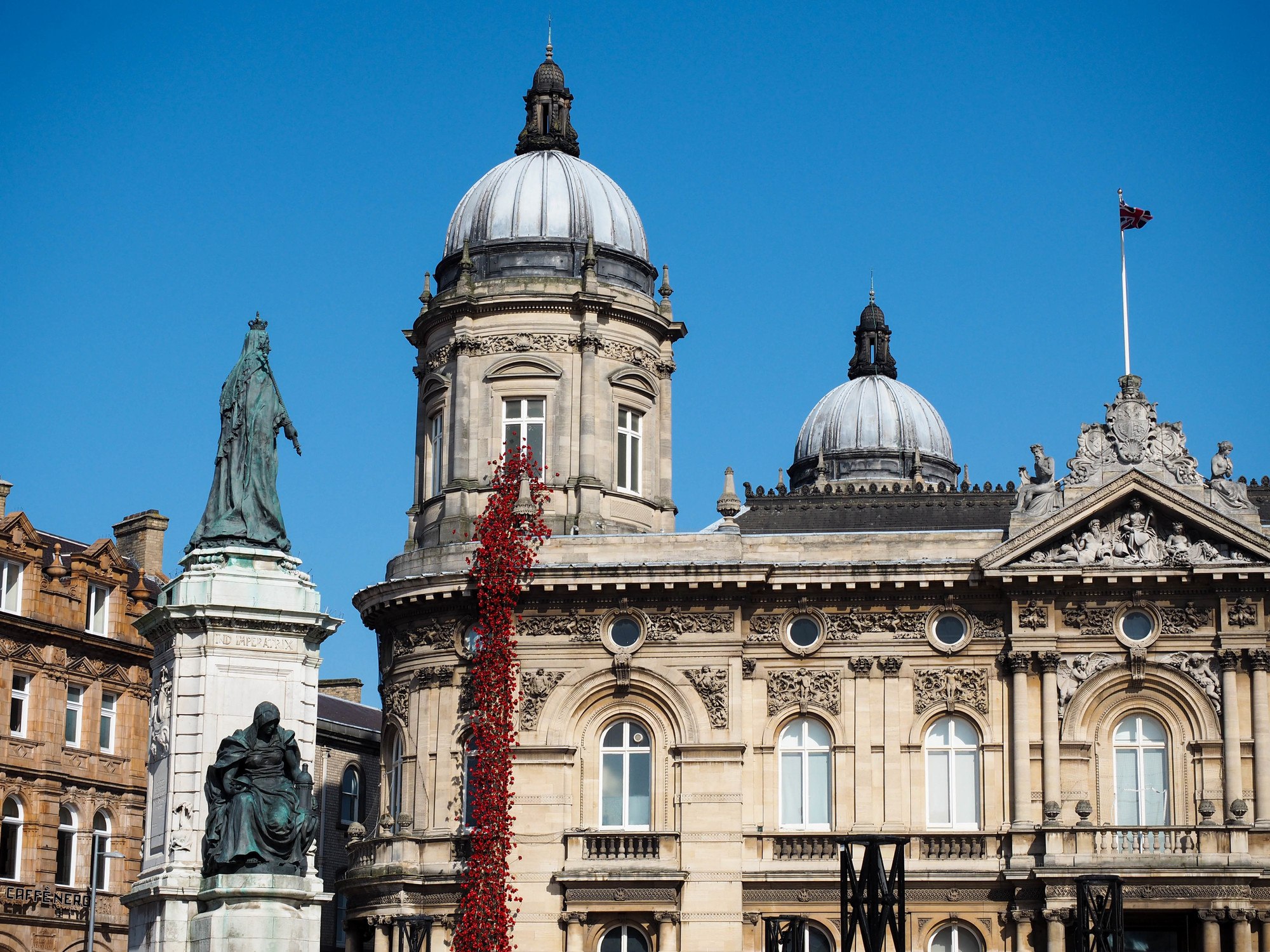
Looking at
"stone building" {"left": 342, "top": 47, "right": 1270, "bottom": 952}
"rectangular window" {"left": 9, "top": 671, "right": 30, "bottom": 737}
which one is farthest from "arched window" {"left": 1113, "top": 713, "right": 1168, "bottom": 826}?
"rectangular window" {"left": 9, "top": 671, "right": 30, "bottom": 737}

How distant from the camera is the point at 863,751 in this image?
54.1 m

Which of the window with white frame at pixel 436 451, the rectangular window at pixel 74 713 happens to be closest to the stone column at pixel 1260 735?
the window with white frame at pixel 436 451

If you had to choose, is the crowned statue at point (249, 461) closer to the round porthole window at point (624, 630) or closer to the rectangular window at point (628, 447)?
the round porthole window at point (624, 630)

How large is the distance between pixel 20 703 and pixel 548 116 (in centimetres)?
2083

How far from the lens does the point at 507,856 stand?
53.2 m

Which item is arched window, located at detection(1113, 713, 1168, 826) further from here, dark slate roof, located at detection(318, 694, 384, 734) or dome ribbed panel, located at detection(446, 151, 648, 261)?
dark slate roof, located at detection(318, 694, 384, 734)

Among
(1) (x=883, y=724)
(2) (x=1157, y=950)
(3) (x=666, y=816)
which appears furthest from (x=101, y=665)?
(2) (x=1157, y=950)

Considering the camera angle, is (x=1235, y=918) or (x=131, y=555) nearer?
(x=1235, y=918)

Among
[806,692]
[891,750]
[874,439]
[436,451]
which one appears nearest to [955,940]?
[891,750]

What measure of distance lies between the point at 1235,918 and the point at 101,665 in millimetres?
30702

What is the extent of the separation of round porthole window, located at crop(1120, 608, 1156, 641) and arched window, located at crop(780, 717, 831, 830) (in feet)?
24.1

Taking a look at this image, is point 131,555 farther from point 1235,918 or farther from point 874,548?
point 1235,918

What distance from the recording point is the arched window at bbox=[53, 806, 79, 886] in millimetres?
61688

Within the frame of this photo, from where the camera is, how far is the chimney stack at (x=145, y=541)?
7044cm
